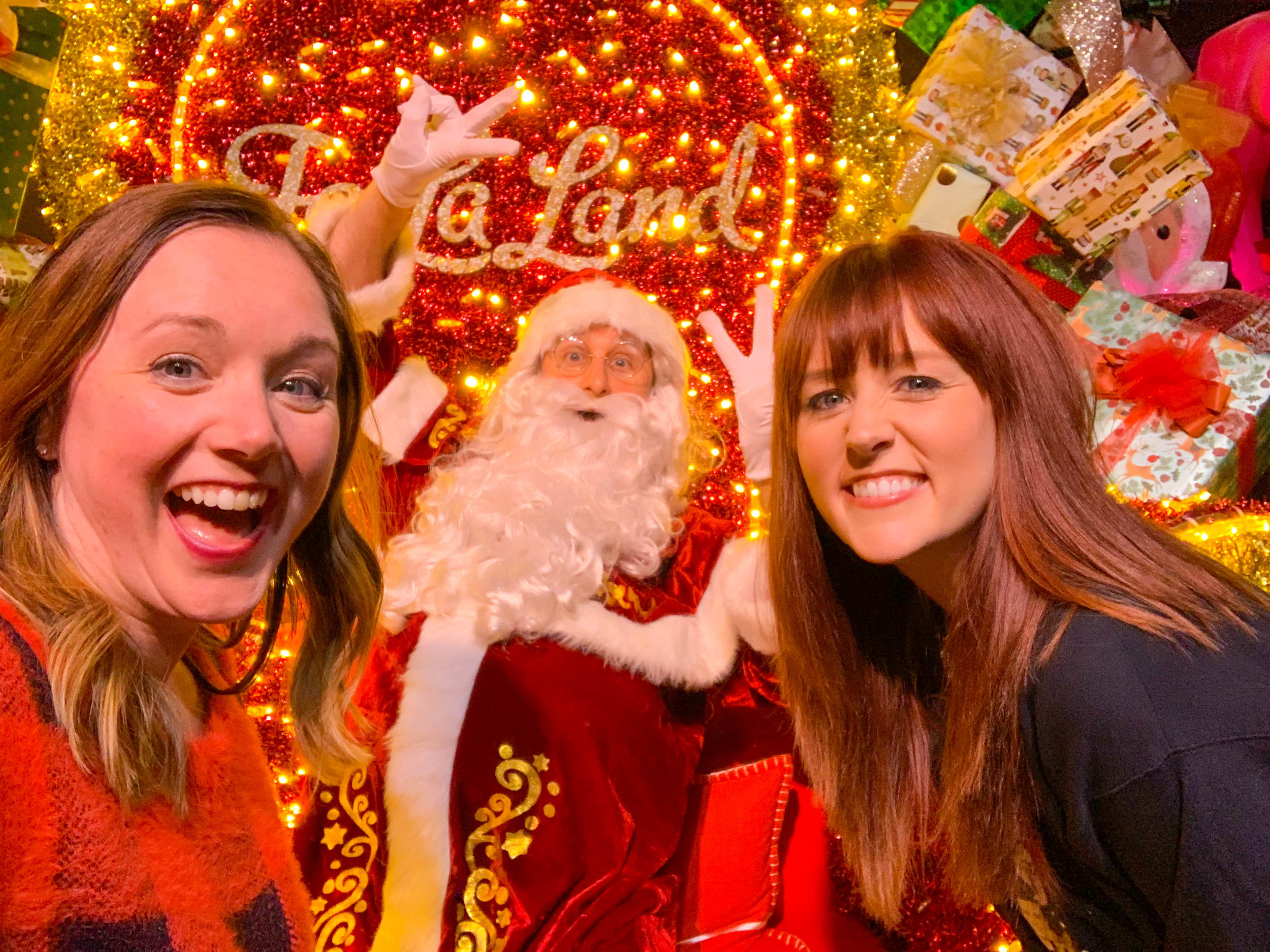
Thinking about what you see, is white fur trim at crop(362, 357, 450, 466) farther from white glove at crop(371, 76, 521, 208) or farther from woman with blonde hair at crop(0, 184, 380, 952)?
woman with blonde hair at crop(0, 184, 380, 952)

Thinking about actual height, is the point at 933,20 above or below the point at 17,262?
above

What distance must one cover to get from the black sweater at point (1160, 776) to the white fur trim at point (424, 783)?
53.5 inches

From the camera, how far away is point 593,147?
3291mm

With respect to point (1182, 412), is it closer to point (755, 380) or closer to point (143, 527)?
point (755, 380)

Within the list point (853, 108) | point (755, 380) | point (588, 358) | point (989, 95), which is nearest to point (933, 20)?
point (989, 95)

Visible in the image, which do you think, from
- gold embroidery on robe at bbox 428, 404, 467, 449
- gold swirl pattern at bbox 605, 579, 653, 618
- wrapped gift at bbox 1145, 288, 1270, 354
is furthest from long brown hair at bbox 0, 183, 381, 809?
wrapped gift at bbox 1145, 288, 1270, 354

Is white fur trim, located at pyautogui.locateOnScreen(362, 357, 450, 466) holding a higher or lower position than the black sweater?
higher

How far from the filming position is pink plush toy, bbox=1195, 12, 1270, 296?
3592mm

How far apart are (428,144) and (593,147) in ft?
3.39

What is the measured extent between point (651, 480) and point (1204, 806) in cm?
186

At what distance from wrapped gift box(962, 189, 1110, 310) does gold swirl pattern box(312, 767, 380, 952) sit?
8.87 ft

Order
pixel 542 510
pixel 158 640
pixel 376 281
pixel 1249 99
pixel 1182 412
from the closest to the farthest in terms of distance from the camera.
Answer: pixel 158 640 < pixel 376 281 < pixel 542 510 < pixel 1182 412 < pixel 1249 99

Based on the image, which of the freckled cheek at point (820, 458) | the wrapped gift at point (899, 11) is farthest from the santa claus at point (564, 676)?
the wrapped gift at point (899, 11)

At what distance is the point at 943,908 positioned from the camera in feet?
7.87
